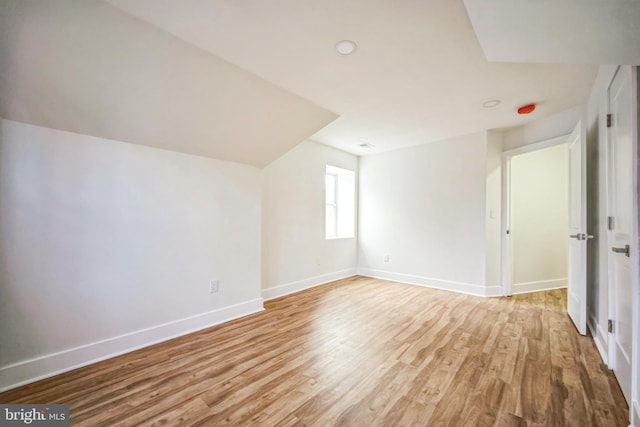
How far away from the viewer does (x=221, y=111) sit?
2.31 meters

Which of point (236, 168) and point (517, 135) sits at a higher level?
point (517, 135)

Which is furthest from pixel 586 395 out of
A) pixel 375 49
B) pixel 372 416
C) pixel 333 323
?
pixel 375 49

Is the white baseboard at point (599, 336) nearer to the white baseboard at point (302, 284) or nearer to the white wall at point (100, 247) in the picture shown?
the white baseboard at point (302, 284)

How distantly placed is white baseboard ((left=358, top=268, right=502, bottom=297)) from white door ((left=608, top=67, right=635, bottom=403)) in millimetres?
1857

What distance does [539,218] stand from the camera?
4090 mm

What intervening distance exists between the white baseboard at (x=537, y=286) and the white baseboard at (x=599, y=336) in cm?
123

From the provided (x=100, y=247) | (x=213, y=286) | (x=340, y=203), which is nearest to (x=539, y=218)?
(x=340, y=203)

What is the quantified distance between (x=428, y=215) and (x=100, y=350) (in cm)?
428

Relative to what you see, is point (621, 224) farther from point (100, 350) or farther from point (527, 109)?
point (100, 350)

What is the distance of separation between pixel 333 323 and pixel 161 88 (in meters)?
2.64

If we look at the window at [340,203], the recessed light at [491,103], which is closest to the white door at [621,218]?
the recessed light at [491,103]

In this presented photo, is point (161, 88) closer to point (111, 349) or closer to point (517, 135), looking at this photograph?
point (111, 349)

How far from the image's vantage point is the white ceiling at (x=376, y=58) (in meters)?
1.51

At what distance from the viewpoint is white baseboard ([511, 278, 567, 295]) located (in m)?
3.85
